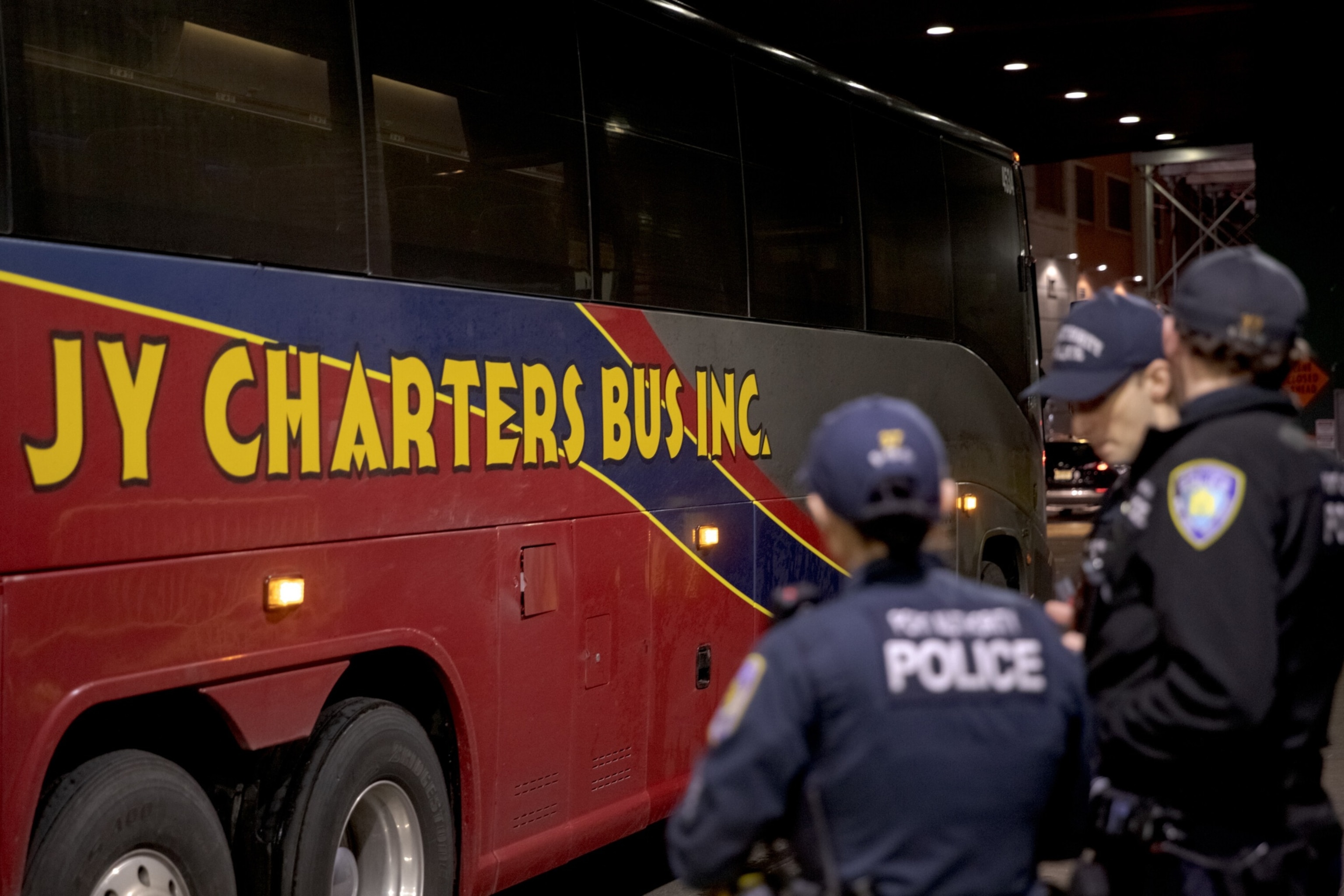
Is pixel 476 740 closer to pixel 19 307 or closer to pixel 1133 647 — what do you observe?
pixel 19 307

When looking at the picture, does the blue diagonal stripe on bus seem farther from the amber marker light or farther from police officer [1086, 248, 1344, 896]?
police officer [1086, 248, 1344, 896]

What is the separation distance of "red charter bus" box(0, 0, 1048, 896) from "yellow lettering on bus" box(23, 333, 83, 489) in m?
0.01

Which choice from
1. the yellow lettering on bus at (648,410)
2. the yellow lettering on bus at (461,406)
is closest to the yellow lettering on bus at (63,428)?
the yellow lettering on bus at (461,406)

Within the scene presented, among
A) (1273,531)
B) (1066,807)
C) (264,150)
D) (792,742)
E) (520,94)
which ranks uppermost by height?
(520,94)

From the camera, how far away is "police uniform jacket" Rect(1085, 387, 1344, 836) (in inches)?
115

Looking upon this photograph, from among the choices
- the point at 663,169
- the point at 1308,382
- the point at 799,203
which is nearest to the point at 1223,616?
the point at 663,169

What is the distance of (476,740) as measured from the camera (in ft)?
19.7

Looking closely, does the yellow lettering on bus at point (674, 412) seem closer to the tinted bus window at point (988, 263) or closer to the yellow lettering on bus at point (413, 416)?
the yellow lettering on bus at point (413, 416)

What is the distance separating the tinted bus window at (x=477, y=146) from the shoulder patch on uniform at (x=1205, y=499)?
3.22 meters

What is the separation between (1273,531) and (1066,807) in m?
0.71

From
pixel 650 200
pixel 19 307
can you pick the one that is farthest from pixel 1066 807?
pixel 650 200

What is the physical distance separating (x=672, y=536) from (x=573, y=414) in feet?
3.21

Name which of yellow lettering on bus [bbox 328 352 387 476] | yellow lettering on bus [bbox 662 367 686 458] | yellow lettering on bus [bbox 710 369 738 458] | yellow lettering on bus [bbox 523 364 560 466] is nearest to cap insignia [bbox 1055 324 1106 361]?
yellow lettering on bus [bbox 328 352 387 476]

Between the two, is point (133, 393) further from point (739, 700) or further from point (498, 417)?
point (739, 700)
